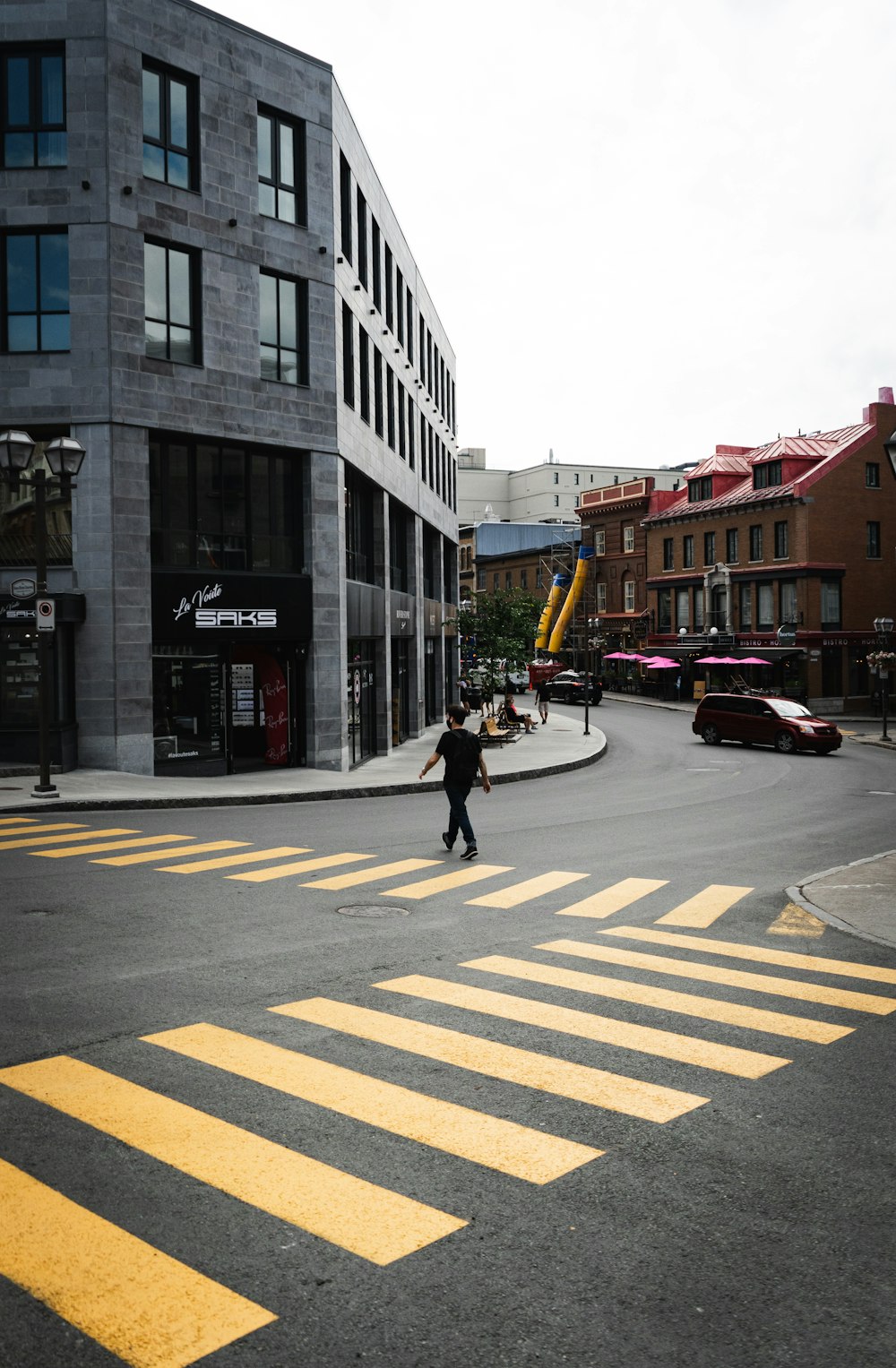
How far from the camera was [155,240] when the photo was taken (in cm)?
2356

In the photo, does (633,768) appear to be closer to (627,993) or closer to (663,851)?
(663,851)

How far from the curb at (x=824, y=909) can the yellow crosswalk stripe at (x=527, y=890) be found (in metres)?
2.42

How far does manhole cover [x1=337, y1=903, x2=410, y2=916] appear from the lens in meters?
11.1

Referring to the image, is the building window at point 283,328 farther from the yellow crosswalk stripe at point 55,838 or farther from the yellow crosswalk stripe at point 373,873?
the yellow crosswalk stripe at point 373,873

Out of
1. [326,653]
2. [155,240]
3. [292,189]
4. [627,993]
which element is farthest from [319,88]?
[627,993]

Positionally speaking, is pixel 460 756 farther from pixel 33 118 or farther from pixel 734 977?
pixel 33 118

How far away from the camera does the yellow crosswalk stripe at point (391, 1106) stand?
5.57 metres

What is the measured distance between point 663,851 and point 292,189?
724 inches

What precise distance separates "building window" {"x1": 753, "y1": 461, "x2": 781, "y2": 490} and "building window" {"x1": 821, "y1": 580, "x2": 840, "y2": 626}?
19.2ft

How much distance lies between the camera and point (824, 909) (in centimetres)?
1163

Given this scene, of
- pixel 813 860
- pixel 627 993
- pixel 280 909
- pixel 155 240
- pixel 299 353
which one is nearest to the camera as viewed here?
pixel 627 993

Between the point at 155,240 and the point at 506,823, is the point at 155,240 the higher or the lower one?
the higher one

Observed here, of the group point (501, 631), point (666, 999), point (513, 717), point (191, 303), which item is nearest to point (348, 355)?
point (191, 303)

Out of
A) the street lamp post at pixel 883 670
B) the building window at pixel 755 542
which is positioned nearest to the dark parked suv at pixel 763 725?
the street lamp post at pixel 883 670
